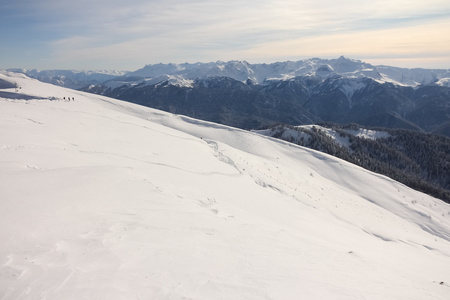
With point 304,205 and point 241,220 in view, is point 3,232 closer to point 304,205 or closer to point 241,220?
point 241,220

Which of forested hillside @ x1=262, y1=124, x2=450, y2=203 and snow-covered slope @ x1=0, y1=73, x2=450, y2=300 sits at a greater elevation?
snow-covered slope @ x1=0, y1=73, x2=450, y2=300

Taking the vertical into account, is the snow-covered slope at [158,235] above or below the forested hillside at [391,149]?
above

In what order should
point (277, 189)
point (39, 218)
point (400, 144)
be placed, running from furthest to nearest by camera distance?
point (400, 144) < point (277, 189) < point (39, 218)

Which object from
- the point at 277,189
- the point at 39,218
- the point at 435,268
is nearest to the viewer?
the point at 39,218

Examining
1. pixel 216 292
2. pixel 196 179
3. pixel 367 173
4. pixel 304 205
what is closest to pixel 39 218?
pixel 216 292

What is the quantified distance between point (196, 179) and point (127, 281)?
14.3m

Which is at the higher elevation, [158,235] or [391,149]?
[158,235]

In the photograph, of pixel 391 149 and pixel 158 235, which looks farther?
pixel 391 149

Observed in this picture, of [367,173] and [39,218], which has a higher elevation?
[39,218]

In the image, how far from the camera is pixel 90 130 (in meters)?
29.4

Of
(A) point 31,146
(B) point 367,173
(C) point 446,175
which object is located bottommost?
(C) point 446,175

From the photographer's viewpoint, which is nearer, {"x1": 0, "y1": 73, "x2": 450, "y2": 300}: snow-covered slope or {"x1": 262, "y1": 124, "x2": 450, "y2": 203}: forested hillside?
{"x1": 0, "y1": 73, "x2": 450, "y2": 300}: snow-covered slope

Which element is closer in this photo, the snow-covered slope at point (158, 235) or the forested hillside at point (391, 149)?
the snow-covered slope at point (158, 235)

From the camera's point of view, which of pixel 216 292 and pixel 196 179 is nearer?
pixel 216 292
